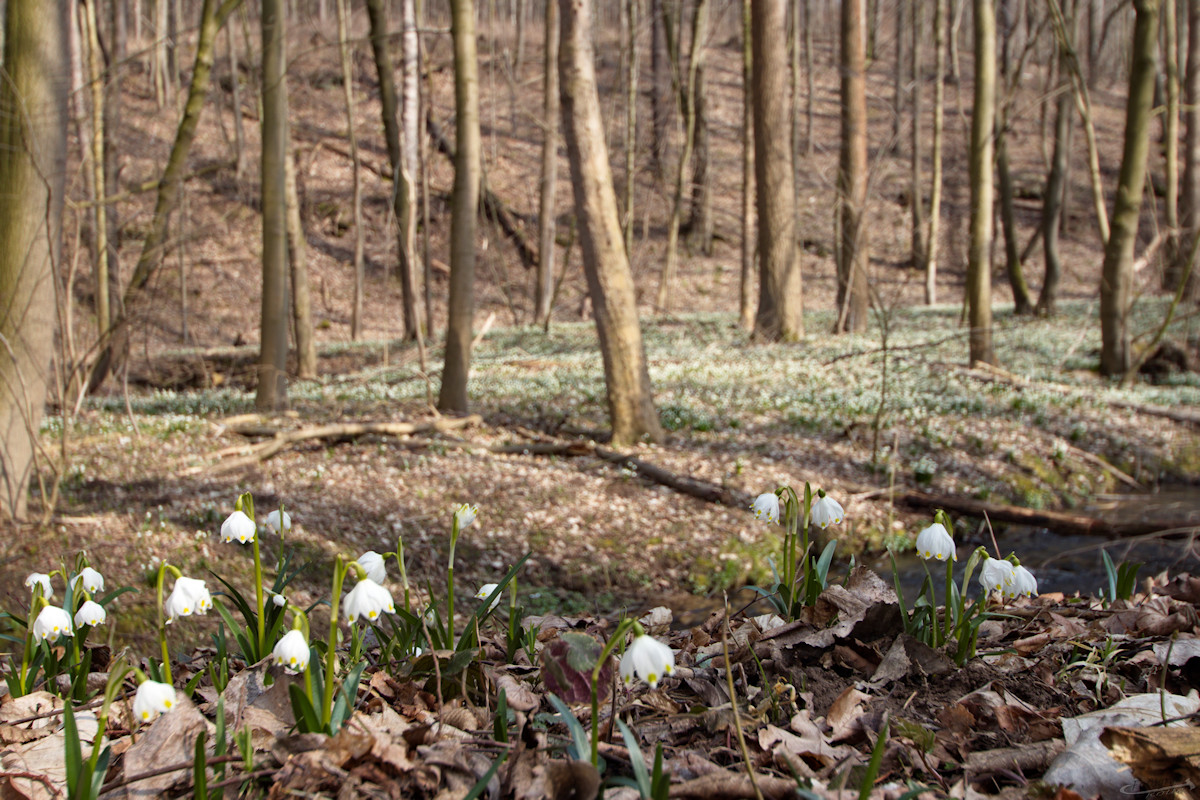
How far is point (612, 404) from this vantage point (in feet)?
27.3

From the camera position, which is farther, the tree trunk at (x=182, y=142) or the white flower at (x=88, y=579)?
the tree trunk at (x=182, y=142)

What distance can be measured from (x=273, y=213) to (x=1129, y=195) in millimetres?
11536

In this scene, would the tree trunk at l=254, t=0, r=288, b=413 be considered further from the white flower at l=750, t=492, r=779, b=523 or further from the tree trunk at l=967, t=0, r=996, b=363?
the tree trunk at l=967, t=0, r=996, b=363

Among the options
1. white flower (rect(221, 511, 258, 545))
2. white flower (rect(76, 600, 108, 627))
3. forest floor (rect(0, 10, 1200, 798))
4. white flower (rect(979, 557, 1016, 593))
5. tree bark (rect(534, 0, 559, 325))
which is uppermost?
tree bark (rect(534, 0, 559, 325))

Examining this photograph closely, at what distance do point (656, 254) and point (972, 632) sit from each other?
26048mm

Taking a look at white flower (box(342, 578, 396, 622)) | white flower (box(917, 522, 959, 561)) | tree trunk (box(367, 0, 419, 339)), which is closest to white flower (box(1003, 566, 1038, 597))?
white flower (box(917, 522, 959, 561))

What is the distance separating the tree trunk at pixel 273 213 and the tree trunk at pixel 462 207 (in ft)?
6.87

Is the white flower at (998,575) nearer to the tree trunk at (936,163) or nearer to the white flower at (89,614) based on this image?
the white flower at (89,614)

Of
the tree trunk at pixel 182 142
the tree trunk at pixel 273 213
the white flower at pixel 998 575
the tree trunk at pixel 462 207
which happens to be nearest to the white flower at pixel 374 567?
the white flower at pixel 998 575

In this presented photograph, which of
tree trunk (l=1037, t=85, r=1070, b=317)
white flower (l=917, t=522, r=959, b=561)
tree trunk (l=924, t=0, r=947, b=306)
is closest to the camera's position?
white flower (l=917, t=522, r=959, b=561)

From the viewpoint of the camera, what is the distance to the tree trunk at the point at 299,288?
12578 millimetres

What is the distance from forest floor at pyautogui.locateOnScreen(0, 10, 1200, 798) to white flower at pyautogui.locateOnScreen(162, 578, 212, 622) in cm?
24

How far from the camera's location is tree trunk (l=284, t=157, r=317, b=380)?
12.6 m

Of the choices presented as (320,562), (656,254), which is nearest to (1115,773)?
(320,562)
